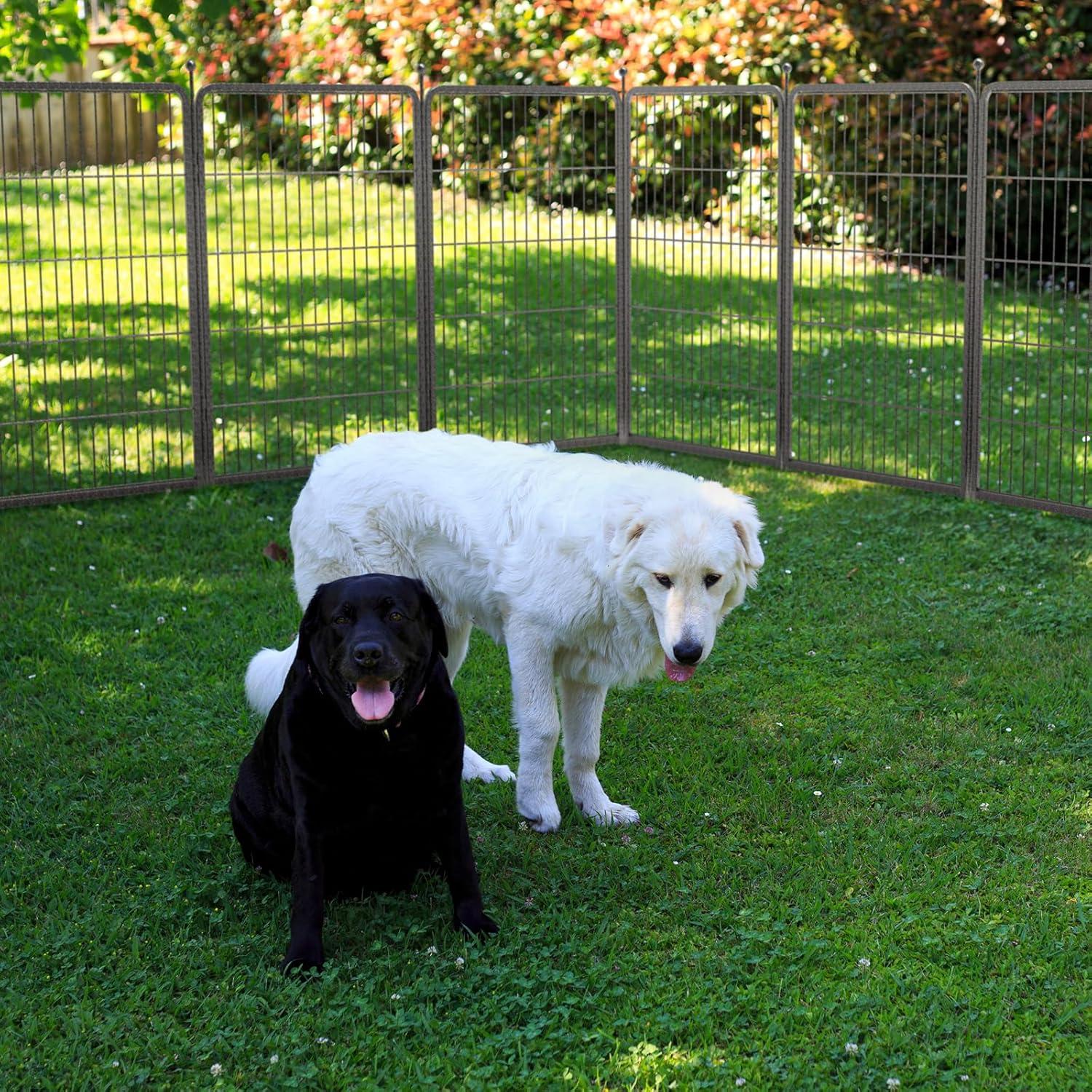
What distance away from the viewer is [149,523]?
830 cm

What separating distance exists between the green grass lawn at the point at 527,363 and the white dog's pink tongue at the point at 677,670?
177 inches

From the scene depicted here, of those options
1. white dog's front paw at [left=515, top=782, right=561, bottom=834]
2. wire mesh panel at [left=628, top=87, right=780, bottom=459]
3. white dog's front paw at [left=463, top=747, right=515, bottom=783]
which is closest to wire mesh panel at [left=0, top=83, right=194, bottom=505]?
wire mesh panel at [left=628, top=87, right=780, bottom=459]

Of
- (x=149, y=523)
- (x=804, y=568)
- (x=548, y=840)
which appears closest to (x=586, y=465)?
(x=548, y=840)

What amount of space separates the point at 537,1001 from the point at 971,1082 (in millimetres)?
1057

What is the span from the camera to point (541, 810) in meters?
4.79

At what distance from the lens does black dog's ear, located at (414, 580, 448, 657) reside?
13.5 feet

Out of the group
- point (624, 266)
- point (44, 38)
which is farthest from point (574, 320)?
point (44, 38)

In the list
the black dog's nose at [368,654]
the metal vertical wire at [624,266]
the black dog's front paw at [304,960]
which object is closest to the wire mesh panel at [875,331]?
the metal vertical wire at [624,266]

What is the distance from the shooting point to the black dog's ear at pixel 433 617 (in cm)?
411

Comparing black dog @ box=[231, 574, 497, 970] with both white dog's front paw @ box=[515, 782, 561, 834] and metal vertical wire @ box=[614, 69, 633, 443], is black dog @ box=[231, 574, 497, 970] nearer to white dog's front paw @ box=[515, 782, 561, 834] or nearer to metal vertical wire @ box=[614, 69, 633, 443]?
white dog's front paw @ box=[515, 782, 561, 834]

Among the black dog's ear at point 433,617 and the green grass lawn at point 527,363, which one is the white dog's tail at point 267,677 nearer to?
the black dog's ear at point 433,617

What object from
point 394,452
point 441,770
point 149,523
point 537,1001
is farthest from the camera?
point 149,523

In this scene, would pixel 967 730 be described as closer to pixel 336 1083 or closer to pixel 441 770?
pixel 441 770

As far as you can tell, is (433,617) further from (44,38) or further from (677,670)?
(44,38)
